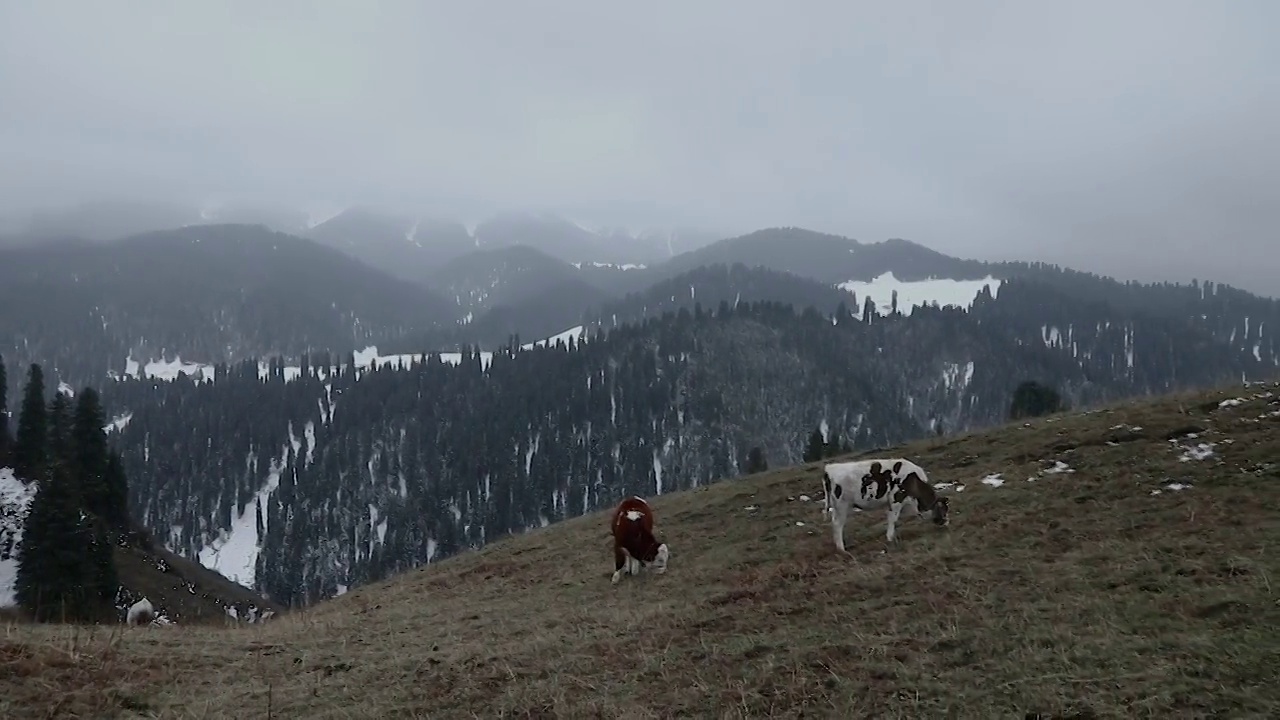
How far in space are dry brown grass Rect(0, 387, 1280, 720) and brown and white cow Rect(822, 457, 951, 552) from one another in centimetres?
59

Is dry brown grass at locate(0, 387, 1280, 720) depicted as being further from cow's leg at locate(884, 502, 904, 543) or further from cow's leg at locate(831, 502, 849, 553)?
cow's leg at locate(831, 502, 849, 553)

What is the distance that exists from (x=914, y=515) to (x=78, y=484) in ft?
276

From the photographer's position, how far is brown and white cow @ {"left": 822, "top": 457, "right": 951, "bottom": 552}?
16406 mm

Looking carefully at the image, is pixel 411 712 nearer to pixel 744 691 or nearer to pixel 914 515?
pixel 744 691

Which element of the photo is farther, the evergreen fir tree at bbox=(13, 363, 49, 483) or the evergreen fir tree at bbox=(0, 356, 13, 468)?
the evergreen fir tree at bbox=(0, 356, 13, 468)

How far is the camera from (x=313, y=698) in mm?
9039

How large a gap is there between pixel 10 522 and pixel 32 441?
12.9 m

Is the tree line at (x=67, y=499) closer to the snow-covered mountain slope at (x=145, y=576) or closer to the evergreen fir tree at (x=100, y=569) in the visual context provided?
the evergreen fir tree at (x=100, y=569)

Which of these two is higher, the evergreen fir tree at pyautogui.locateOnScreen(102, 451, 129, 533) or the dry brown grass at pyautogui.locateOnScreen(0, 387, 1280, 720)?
the dry brown grass at pyautogui.locateOnScreen(0, 387, 1280, 720)

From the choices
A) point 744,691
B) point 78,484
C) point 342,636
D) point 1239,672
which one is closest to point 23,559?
point 78,484

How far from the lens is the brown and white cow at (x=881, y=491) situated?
646 inches

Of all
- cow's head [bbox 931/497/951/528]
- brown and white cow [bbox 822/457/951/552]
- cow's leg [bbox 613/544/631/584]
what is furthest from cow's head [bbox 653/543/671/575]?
cow's head [bbox 931/497/951/528]

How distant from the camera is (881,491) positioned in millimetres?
16594

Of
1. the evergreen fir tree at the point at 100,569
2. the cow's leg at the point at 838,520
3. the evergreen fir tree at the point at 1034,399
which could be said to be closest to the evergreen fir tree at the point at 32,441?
the evergreen fir tree at the point at 100,569
